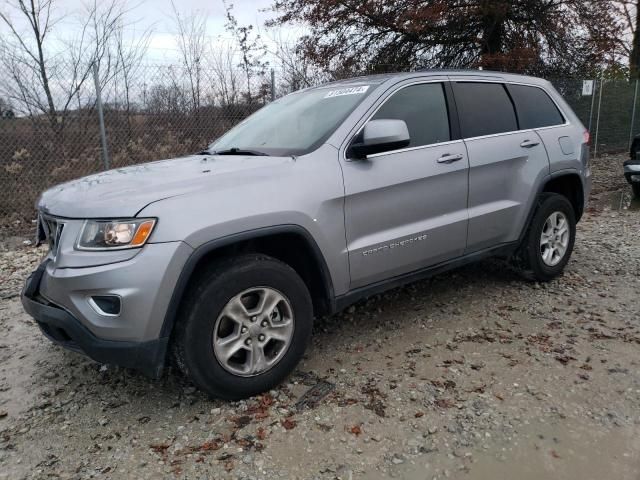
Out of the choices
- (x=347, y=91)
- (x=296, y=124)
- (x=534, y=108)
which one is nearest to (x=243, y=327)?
(x=296, y=124)

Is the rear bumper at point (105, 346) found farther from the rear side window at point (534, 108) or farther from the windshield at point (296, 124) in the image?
the rear side window at point (534, 108)

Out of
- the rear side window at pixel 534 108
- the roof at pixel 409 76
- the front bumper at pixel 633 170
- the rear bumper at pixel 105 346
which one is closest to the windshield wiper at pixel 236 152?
the roof at pixel 409 76

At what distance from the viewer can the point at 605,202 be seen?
8.48 m

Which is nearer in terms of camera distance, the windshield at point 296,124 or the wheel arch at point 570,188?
the windshield at point 296,124

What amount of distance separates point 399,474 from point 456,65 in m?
11.7

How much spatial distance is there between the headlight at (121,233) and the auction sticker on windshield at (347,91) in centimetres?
173

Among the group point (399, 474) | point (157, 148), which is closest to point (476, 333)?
point (399, 474)

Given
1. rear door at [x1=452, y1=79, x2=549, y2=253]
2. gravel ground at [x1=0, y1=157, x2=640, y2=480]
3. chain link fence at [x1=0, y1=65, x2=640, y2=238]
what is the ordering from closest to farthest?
gravel ground at [x1=0, y1=157, x2=640, y2=480] → rear door at [x1=452, y1=79, x2=549, y2=253] → chain link fence at [x1=0, y1=65, x2=640, y2=238]

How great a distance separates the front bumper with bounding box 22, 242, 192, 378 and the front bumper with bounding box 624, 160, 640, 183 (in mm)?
7565

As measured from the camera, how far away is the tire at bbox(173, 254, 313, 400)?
265 centimetres

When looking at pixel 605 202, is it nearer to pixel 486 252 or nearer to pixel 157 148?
pixel 486 252

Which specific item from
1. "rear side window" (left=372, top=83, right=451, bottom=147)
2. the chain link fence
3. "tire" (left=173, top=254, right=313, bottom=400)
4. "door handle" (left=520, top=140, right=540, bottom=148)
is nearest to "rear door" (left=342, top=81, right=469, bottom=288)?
"rear side window" (left=372, top=83, right=451, bottom=147)

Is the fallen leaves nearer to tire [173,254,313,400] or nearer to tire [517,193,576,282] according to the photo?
tire [173,254,313,400]

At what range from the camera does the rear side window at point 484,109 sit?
392cm
